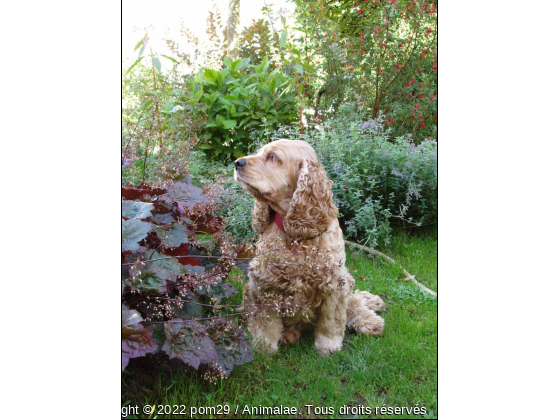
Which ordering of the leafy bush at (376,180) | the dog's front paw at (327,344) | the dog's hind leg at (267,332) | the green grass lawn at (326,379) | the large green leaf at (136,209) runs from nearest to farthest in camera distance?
1. the green grass lawn at (326,379)
2. the large green leaf at (136,209)
3. the dog's hind leg at (267,332)
4. the dog's front paw at (327,344)
5. the leafy bush at (376,180)

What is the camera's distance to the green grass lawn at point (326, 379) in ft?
6.63

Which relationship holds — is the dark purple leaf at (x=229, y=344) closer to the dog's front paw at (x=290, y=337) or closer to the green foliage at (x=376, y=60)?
the dog's front paw at (x=290, y=337)

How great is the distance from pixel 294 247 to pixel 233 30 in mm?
2751

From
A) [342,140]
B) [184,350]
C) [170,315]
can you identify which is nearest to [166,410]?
[184,350]

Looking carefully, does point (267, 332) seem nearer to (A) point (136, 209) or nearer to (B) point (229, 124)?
(A) point (136, 209)

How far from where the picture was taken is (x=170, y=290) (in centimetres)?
224

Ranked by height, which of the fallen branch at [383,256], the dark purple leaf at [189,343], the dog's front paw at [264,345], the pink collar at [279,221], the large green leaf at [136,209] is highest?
the large green leaf at [136,209]

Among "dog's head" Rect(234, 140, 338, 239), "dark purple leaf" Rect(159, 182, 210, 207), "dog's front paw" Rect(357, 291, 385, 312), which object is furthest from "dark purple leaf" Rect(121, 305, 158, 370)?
"dog's front paw" Rect(357, 291, 385, 312)

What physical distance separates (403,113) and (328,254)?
3547mm

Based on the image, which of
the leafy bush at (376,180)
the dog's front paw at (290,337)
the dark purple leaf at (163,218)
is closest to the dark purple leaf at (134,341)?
the dark purple leaf at (163,218)

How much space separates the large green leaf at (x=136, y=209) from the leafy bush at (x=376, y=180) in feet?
7.77

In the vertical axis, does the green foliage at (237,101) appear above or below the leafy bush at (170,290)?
above

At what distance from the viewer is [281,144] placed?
97.8 inches

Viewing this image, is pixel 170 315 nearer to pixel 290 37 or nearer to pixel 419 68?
pixel 290 37
